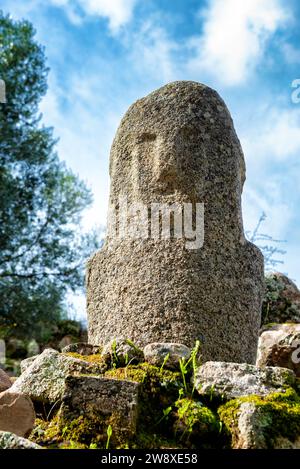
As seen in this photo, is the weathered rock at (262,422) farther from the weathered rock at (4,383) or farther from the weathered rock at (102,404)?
the weathered rock at (4,383)

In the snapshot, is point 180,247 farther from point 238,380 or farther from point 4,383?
point 4,383

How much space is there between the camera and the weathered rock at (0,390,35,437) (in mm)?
3053

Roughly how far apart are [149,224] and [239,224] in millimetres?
Result: 732

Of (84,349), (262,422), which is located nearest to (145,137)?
(84,349)

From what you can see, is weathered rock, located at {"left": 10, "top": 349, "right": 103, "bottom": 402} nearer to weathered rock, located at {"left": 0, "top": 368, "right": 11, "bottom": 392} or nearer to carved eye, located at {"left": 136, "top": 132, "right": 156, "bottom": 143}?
weathered rock, located at {"left": 0, "top": 368, "right": 11, "bottom": 392}

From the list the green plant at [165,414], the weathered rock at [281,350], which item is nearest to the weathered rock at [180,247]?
the green plant at [165,414]

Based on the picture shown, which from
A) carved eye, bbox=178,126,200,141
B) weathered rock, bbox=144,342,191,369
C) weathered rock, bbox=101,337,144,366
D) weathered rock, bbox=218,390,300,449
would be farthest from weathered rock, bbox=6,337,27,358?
weathered rock, bbox=218,390,300,449

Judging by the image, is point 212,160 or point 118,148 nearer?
point 212,160

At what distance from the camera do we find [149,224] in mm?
4535

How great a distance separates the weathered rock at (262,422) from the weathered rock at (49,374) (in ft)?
3.06

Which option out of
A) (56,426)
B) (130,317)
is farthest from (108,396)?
(130,317)

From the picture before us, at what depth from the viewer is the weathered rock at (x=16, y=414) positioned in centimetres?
305

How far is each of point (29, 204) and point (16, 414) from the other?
42.0 ft
